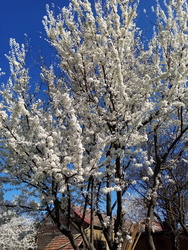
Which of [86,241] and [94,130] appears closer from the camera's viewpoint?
[86,241]

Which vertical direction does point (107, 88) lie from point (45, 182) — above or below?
above

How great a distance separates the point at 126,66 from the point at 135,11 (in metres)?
1.42

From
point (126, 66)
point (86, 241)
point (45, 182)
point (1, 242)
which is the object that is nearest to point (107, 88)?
point (126, 66)

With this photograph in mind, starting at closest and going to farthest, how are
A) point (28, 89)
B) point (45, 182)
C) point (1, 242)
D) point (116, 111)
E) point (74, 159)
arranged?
point (74, 159) < point (45, 182) < point (116, 111) < point (28, 89) < point (1, 242)

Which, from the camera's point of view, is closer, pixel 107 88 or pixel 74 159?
pixel 74 159

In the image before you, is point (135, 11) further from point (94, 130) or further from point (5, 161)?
point (5, 161)

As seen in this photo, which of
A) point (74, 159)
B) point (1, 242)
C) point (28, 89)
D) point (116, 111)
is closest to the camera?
point (74, 159)

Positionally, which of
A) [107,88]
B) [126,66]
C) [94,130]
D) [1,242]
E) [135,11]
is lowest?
[1,242]

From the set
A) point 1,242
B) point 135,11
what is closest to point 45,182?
point 135,11

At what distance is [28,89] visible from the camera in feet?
23.8

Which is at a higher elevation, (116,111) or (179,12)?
(179,12)

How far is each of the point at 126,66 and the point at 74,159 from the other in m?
3.59

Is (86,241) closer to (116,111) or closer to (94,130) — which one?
(94,130)

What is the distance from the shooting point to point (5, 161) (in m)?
6.29
